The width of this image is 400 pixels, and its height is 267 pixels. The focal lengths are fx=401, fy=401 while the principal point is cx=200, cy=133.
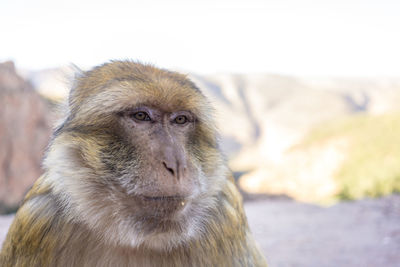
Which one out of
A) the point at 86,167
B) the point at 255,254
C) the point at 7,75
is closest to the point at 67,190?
the point at 86,167

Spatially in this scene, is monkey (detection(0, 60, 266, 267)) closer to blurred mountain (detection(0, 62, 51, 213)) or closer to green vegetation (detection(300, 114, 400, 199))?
blurred mountain (detection(0, 62, 51, 213))

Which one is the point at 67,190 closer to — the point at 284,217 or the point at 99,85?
the point at 99,85

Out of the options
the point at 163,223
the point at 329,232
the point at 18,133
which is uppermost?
the point at 163,223

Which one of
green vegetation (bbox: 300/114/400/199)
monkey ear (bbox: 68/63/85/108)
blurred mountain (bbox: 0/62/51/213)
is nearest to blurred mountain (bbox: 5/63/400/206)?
green vegetation (bbox: 300/114/400/199)

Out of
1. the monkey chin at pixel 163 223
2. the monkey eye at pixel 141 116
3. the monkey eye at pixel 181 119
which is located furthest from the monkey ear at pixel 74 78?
the monkey chin at pixel 163 223

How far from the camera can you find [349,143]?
604 inches

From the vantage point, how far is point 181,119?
192 cm

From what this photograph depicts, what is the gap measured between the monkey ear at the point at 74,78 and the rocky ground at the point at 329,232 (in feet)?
9.49

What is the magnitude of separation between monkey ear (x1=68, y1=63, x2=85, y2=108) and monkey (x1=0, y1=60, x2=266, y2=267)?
0.02 metres

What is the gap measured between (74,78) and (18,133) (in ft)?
28.0

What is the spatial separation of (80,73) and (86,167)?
2.23 ft

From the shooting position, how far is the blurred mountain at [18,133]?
9336 millimetres

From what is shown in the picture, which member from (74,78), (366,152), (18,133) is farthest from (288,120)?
(74,78)

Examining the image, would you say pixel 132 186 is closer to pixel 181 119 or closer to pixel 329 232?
pixel 181 119
